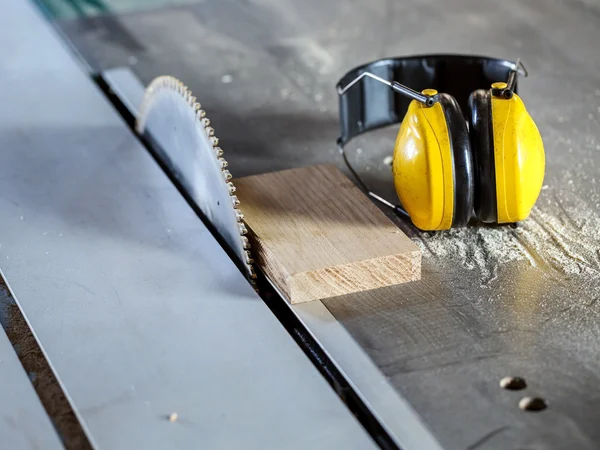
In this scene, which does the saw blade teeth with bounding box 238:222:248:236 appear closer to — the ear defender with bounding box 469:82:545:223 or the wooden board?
the wooden board

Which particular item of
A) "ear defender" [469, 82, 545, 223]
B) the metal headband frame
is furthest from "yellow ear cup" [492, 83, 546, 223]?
the metal headband frame

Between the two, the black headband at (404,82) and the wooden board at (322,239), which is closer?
the wooden board at (322,239)

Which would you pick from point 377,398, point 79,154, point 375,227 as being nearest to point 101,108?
point 79,154

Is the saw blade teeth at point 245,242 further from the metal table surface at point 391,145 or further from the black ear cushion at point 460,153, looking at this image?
the black ear cushion at point 460,153

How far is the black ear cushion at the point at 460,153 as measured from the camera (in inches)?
77.9

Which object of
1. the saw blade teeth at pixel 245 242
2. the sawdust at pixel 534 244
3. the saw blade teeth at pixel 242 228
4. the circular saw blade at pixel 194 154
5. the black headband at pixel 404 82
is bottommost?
the sawdust at pixel 534 244

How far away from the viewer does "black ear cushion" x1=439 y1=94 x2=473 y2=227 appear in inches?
77.9

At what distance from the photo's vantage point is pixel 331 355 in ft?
5.77

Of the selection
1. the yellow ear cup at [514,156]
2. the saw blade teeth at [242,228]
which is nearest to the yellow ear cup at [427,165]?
the yellow ear cup at [514,156]

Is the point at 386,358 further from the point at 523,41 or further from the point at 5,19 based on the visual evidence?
the point at 5,19

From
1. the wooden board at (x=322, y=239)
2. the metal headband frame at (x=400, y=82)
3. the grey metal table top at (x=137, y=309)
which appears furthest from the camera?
the metal headband frame at (x=400, y=82)

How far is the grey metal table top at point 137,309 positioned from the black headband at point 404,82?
54cm

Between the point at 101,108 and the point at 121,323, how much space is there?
1153 millimetres

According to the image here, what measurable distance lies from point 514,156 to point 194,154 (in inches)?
28.9
